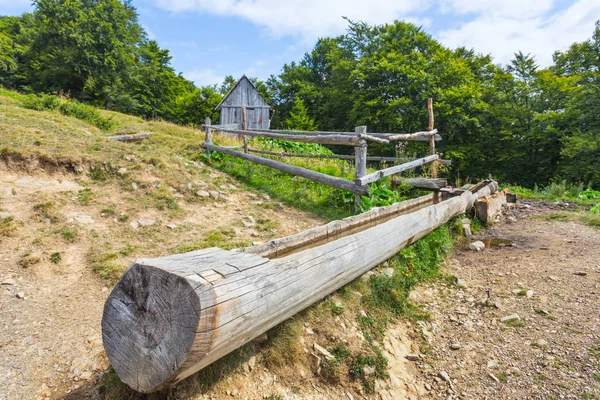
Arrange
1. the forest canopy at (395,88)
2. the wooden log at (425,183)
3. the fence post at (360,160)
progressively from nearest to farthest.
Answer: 1. the fence post at (360,160)
2. the wooden log at (425,183)
3. the forest canopy at (395,88)

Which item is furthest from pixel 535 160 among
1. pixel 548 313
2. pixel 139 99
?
pixel 139 99

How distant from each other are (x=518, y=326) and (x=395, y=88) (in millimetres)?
20725

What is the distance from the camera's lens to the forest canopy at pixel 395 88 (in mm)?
15469

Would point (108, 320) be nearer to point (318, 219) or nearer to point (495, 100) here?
point (318, 219)

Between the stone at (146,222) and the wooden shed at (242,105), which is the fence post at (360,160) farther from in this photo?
the wooden shed at (242,105)

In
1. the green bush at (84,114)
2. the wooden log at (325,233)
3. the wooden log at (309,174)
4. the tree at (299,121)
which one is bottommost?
the wooden log at (325,233)

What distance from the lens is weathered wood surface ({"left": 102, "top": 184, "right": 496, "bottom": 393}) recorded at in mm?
1354

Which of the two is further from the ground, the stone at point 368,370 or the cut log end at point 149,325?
the cut log end at point 149,325

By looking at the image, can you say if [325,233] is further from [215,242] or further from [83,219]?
[83,219]

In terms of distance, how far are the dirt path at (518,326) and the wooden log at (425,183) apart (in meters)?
2.04

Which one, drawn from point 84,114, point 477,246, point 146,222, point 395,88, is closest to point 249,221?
point 146,222

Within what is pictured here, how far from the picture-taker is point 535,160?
1681cm

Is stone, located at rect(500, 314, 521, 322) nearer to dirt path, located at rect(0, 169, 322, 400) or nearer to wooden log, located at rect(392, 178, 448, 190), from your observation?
dirt path, located at rect(0, 169, 322, 400)

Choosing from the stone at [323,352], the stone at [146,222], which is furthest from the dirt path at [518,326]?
the stone at [146,222]
